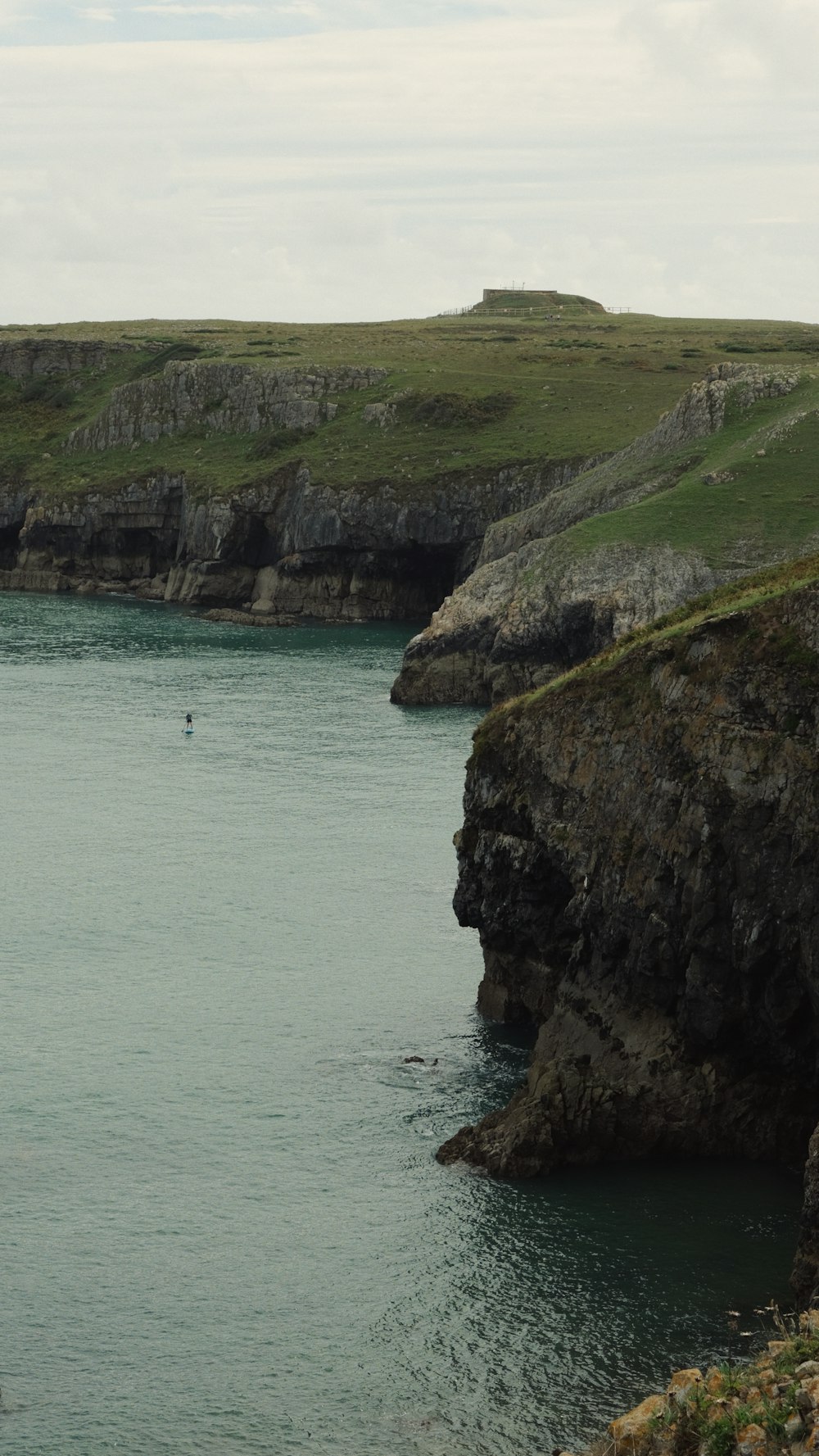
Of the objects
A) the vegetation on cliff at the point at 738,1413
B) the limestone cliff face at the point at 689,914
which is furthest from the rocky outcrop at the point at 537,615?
the vegetation on cliff at the point at 738,1413

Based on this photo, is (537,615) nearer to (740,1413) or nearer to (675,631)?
(675,631)

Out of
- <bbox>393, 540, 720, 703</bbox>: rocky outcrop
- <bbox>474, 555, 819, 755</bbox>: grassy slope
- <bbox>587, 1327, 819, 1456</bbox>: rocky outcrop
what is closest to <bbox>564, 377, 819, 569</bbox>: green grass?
<bbox>393, 540, 720, 703</bbox>: rocky outcrop

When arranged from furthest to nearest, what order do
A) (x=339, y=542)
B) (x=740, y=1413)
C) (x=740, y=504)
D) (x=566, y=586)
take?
1. (x=339, y=542)
2. (x=740, y=504)
3. (x=566, y=586)
4. (x=740, y=1413)

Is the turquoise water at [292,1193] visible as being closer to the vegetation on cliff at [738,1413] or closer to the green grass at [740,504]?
the vegetation on cliff at [738,1413]

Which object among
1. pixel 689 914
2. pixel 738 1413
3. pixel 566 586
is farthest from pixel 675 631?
pixel 566 586

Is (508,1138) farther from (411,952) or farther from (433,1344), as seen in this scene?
(411,952)

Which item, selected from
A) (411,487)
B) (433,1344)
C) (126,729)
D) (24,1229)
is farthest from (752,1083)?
(411,487)
